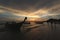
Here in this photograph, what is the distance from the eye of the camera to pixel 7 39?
6055 millimetres

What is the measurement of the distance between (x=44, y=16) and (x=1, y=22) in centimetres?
217

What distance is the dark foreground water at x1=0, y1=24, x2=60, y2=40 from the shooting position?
616 cm

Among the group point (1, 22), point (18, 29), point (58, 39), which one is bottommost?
point (58, 39)

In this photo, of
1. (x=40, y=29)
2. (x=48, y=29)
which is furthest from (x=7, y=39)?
(x=48, y=29)

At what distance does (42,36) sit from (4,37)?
2.63 metres

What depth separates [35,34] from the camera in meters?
7.26

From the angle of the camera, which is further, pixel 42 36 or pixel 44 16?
pixel 42 36

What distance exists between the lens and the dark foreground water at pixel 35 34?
6.16 meters

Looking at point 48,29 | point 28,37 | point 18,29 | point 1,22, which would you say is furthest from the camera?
point 48,29

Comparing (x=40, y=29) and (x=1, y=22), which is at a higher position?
(x=1, y=22)

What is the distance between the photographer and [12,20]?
480cm

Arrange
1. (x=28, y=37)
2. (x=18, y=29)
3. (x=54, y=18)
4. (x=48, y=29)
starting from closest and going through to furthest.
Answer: (x=54, y=18) < (x=18, y=29) < (x=28, y=37) < (x=48, y=29)

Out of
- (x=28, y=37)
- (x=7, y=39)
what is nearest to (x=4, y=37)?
(x=7, y=39)

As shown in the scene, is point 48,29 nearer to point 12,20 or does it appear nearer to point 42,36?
point 42,36
